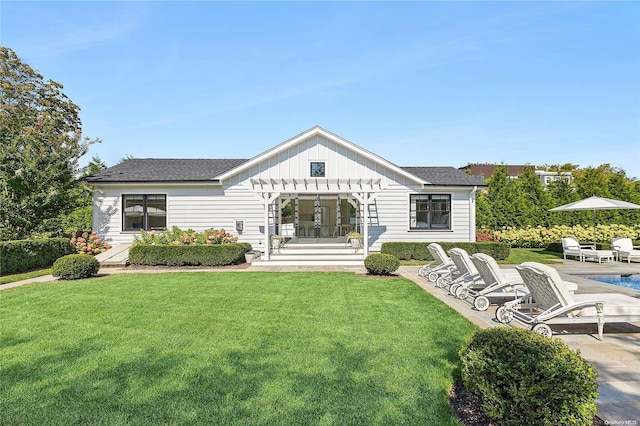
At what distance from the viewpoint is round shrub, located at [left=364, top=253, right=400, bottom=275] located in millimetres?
11641

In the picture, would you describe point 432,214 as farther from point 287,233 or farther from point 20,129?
point 20,129

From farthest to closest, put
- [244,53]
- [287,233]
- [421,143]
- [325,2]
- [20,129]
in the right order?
[421,143]
[20,129]
[287,233]
[244,53]
[325,2]

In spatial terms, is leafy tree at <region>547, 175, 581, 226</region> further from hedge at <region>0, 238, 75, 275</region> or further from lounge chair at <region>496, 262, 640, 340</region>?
hedge at <region>0, 238, 75, 275</region>

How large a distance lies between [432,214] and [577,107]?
956 centimetres

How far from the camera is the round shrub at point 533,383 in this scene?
2.96 metres

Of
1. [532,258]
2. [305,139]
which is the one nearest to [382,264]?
[305,139]

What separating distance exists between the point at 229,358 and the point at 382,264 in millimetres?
7651

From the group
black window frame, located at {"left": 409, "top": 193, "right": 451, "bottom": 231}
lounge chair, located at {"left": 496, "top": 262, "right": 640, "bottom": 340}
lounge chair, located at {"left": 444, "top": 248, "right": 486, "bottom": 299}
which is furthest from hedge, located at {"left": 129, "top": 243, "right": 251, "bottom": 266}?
lounge chair, located at {"left": 496, "top": 262, "right": 640, "bottom": 340}

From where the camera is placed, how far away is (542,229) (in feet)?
71.8

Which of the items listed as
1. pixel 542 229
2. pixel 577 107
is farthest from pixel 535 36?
pixel 542 229

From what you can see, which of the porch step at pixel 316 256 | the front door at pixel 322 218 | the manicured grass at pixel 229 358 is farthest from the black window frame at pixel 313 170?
the manicured grass at pixel 229 358

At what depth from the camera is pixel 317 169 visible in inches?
685

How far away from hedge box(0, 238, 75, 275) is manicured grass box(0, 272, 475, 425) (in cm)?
468

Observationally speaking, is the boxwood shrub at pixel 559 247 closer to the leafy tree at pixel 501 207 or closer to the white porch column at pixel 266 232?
the leafy tree at pixel 501 207
